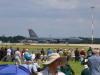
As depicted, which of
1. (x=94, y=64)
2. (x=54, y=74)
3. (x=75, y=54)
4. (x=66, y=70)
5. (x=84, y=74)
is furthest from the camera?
(x=75, y=54)

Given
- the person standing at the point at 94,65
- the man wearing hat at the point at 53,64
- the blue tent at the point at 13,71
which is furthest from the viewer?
the person standing at the point at 94,65

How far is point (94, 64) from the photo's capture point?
30.1ft

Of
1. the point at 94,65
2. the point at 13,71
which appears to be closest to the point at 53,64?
the point at 13,71

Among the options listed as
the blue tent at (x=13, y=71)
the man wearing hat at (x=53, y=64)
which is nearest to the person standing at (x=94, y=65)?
the blue tent at (x=13, y=71)

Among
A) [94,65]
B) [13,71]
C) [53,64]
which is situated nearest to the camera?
[53,64]

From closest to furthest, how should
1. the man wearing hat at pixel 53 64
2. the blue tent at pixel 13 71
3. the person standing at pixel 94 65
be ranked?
the man wearing hat at pixel 53 64 < the blue tent at pixel 13 71 < the person standing at pixel 94 65

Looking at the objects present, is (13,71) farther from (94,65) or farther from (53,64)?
(94,65)

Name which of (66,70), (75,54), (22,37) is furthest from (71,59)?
(22,37)

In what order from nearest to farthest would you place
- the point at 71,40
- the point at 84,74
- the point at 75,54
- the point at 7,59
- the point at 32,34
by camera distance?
the point at 84,74 < the point at 7,59 < the point at 75,54 < the point at 71,40 < the point at 32,34

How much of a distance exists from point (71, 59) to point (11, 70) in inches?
1179

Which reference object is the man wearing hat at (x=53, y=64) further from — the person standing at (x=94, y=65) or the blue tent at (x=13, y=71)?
the person standing at (x=94, y=65)

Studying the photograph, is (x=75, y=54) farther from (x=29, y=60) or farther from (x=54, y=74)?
(x=54, y=74)

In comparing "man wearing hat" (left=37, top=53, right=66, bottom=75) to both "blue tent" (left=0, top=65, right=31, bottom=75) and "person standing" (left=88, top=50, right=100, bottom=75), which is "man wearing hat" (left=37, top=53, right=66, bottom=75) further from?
"person standing" (left=88, top=50, right=100, bottom=75)

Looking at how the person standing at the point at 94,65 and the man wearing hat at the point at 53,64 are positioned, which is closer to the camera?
the man wearing hat at the point at 53,64
